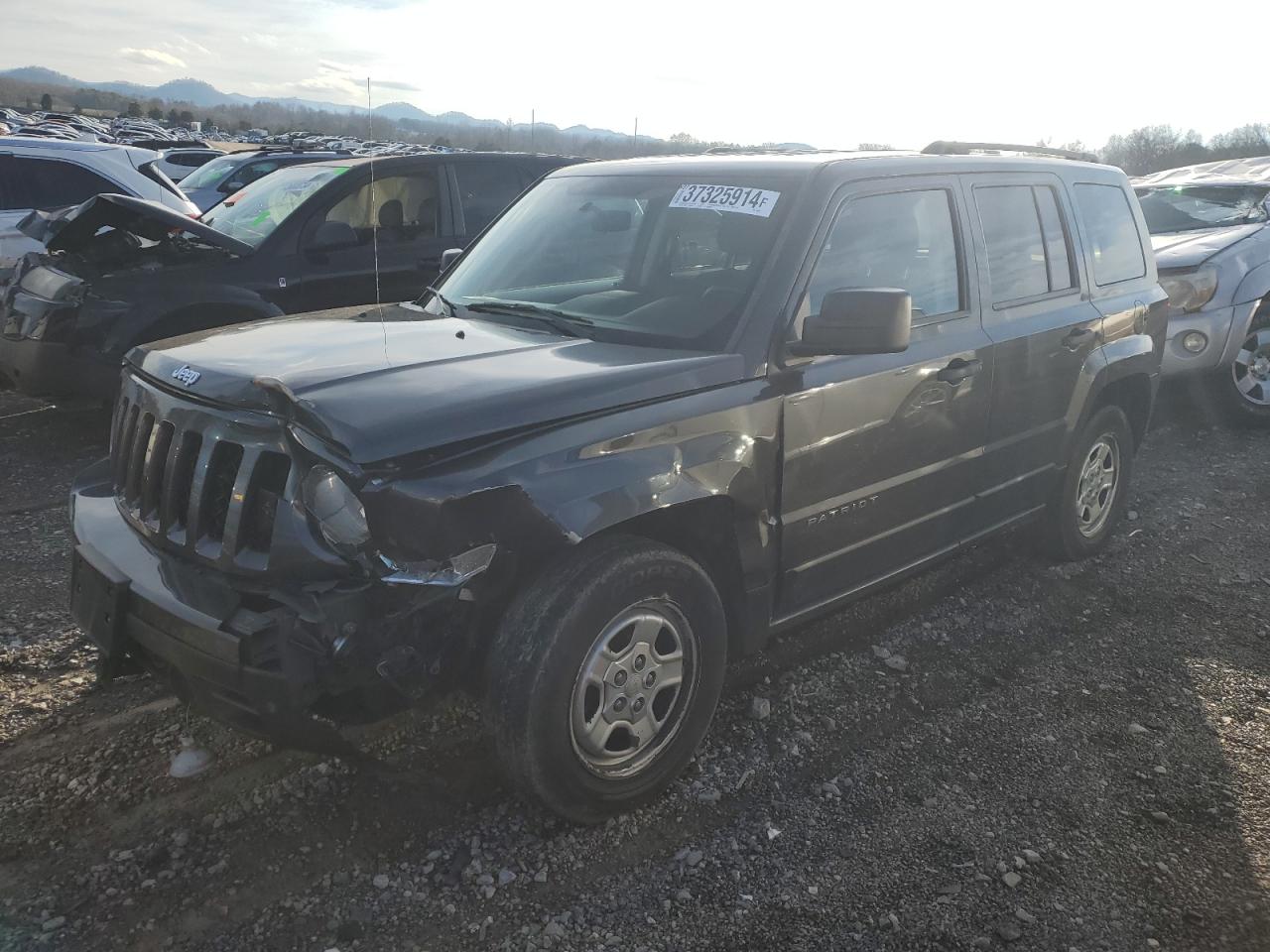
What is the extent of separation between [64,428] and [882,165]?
20.1 ft

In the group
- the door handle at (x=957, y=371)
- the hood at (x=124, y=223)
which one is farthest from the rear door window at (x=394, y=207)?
the door handle at (x=957, y=371)

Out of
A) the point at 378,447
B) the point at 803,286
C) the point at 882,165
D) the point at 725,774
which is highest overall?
the point at 882,165

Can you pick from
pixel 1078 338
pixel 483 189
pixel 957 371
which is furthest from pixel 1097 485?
pixel 483 189

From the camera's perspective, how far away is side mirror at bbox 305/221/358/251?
21.0ft

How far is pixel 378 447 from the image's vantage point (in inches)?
95.5

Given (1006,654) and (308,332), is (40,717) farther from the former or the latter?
(1006,654)

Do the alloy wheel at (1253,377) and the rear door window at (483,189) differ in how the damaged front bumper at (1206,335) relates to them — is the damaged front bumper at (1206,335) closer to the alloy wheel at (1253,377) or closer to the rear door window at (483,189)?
the alloy wheel at (1253,377)

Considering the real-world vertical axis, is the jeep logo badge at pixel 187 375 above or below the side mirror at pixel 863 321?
below

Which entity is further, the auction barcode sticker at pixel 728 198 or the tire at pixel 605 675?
the auction barcode sticker at pixel 728 198

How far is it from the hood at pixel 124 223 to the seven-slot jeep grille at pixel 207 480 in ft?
10.3

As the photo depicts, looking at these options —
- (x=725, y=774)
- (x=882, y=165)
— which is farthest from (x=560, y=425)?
(x=882, y=165)

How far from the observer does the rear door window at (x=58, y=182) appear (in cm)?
832

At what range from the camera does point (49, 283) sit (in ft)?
19.8

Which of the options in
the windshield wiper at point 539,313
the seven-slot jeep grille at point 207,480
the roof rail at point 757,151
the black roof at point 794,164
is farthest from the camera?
the roof rail at point 757,151
